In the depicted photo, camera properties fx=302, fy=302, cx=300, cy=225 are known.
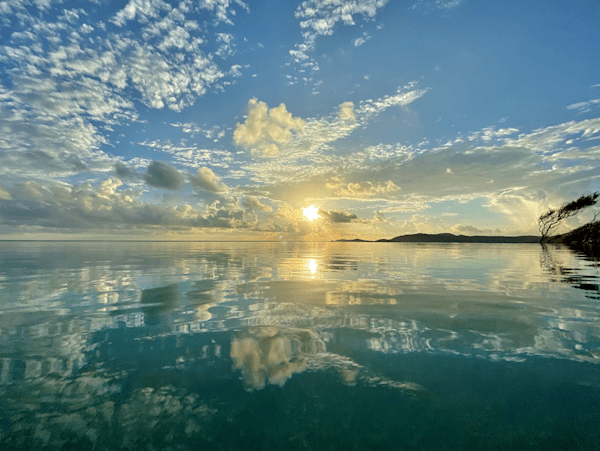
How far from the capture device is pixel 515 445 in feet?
13.8

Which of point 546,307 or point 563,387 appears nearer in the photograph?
point 563,387

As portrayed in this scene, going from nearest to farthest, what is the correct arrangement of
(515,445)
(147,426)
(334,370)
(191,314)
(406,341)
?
(515,445), (147,426), (334,370), (406,341), (191,314)

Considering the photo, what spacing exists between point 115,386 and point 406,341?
6.65 m

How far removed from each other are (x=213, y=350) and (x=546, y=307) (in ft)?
40.5

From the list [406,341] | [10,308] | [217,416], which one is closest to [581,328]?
A: [406,341]

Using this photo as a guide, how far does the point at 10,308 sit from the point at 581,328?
19.8 m

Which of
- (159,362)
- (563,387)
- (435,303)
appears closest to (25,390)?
(159,362)

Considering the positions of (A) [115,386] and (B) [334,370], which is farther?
(B) [334,370]

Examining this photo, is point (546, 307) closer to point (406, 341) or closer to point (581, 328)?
point (581, 328)

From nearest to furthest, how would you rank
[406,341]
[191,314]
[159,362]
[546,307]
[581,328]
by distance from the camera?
1. [159,362]
2. [406,341]
3. [581,328]
4. [191,314]
5. [546,307]

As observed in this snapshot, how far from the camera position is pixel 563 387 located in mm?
Answer: 5586

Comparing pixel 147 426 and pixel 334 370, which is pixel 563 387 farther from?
pixel 147 426

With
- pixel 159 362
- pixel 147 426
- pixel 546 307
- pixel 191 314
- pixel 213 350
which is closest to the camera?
pixel 147 426

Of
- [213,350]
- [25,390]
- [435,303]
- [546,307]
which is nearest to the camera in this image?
[25,390]
